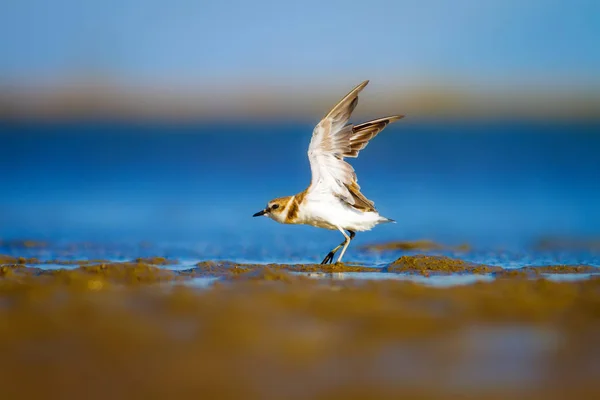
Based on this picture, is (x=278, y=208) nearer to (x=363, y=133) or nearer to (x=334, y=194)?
(x=334, y=194)

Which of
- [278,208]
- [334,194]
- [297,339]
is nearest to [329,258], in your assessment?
[334,194]

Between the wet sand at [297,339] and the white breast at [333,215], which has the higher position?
the white breast at [333,215]

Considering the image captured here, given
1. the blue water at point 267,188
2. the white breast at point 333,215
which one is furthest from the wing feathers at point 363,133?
the blue water at point 267,188

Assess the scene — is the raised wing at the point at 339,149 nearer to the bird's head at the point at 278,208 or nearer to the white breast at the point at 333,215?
the white breast at the point at 333,215

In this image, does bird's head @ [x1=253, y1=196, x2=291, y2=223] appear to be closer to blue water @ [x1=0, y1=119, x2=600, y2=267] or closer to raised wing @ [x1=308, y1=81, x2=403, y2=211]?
raised wing @ [x1=308, y1=81, x2=403, y2=211]

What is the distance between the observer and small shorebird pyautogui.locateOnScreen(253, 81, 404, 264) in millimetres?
9625

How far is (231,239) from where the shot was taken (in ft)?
42.3

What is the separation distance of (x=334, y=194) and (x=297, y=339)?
5129mm

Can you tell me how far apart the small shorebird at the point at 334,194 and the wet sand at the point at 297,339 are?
8.30 ft

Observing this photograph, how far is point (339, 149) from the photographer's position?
960cm

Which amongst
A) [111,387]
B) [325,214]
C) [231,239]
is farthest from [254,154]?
[111,387]

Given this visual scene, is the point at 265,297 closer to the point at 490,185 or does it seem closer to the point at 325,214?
the point at 325,214

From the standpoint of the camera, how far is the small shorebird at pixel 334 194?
9.62 metres

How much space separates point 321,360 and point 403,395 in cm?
70
